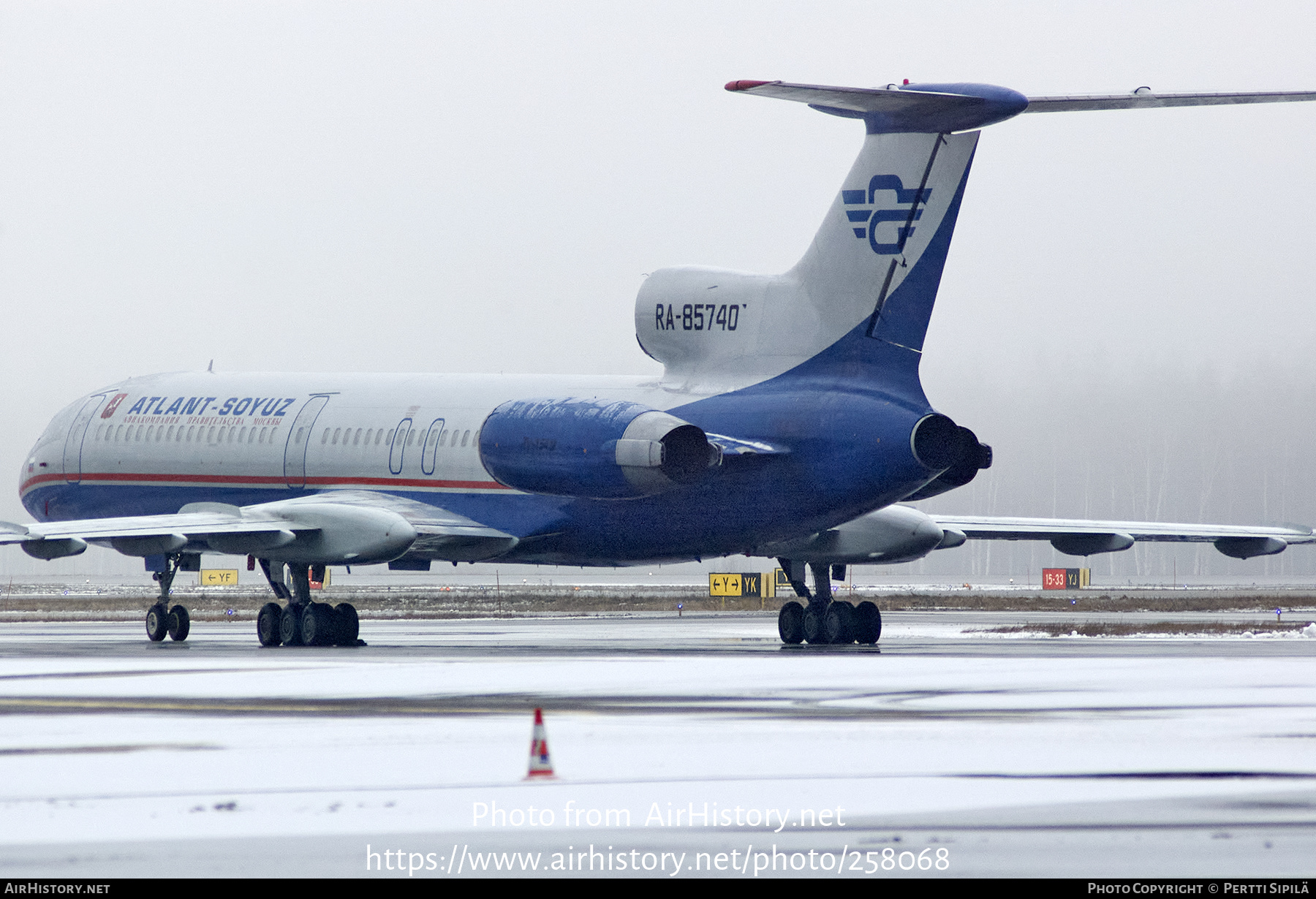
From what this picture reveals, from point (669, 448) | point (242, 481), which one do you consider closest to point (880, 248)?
point (669, 448)

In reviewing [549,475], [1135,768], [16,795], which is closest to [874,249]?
[549,475]

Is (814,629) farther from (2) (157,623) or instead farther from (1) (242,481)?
(2) (157,623)

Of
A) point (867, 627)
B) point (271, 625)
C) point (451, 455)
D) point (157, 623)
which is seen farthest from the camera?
point (157, 623)

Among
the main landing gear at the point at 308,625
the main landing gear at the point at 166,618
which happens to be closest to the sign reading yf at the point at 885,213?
the main landing gear at the point at 308,625

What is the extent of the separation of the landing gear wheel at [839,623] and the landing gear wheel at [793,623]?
16.0 inches

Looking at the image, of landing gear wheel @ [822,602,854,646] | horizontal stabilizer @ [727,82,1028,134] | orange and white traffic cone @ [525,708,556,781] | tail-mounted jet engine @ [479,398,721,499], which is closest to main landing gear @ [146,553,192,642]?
tail-mounted jet engine @ [479,398,721,499]

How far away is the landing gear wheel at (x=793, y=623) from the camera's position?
3375 centimetres

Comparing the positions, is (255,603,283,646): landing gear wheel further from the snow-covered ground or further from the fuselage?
the snow-covered ground

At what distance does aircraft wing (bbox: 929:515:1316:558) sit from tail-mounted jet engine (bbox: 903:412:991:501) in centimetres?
637

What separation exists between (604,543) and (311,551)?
17.5ft

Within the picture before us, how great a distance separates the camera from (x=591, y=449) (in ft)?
96.9

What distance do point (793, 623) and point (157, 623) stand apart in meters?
11.8

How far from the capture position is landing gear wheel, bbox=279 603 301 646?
1299 inches

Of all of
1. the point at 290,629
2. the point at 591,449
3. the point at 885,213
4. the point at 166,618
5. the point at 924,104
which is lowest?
the point at 166,618
